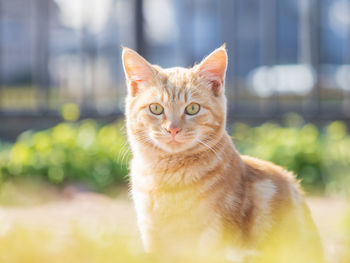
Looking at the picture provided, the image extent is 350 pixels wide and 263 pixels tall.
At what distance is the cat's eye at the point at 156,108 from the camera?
242cm

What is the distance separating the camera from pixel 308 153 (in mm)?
4781

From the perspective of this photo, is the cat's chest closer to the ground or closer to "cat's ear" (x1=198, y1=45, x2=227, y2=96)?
the ground

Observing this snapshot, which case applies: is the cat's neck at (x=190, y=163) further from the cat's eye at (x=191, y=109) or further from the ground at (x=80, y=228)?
the ground at (x=80, y=228)

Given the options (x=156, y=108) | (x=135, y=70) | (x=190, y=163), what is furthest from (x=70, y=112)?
(x=190, y=163)

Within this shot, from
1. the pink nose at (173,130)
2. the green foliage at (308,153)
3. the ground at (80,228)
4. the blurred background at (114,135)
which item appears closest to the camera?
the ground at (80,228)

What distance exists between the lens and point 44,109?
19.6 ft

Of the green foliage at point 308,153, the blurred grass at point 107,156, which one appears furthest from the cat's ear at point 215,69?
the green foliage at point 308,153

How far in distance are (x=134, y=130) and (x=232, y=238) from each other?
74 centimetres

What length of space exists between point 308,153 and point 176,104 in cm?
271

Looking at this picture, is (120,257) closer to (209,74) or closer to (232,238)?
(232,238)

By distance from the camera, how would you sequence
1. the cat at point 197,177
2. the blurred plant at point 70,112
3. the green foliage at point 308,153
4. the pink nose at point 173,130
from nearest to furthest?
the cat at point 197,177 → the pink nose at point 173,130 → the green foliage at point 308,153 → the blurred plant at point 70,112

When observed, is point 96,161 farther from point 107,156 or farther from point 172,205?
point 172,205

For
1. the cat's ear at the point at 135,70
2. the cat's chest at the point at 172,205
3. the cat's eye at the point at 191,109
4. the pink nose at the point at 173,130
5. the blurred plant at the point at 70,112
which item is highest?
the cat's ear at the point at 135,70

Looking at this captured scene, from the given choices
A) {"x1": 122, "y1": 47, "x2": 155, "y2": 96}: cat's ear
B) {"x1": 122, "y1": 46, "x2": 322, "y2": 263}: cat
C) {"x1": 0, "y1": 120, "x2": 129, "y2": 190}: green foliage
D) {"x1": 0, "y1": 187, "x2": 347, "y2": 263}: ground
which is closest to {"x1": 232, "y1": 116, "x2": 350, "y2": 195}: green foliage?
{"x1": 0, "y1": 187, "x2": 347, "y2": 263}: ground
